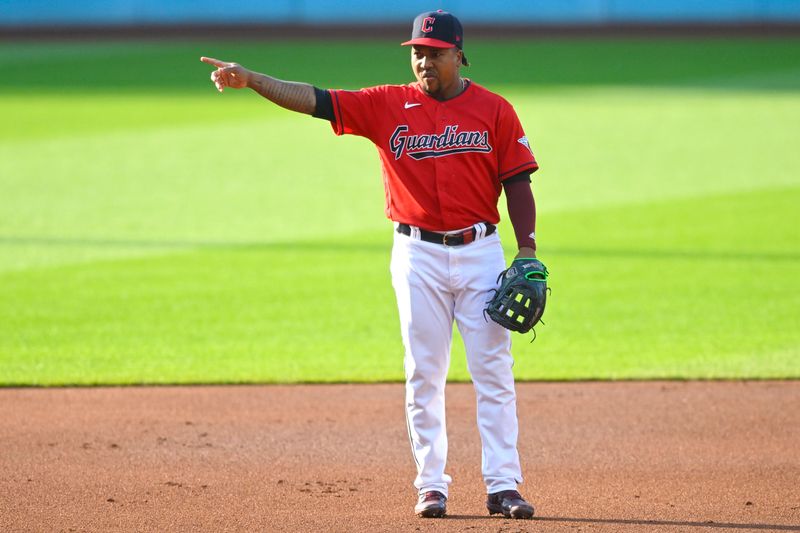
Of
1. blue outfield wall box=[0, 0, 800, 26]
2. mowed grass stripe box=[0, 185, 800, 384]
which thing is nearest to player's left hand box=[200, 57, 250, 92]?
mowed grass stripe box=[0, 185, 800, 384]

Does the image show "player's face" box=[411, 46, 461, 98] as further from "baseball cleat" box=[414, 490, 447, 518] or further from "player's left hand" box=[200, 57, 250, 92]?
"baseball cleat" box=[414, 490, 447, 518]

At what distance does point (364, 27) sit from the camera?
93.5 ft

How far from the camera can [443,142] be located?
187 inches

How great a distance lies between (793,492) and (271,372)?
3466 mm

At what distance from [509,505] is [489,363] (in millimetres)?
579

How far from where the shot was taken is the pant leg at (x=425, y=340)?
4.77 meters

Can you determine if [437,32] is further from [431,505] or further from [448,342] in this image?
[431,505]

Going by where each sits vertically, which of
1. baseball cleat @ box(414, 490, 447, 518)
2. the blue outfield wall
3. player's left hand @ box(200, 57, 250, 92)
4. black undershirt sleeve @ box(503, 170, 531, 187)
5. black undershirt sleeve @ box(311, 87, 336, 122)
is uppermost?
the blue outfield wall

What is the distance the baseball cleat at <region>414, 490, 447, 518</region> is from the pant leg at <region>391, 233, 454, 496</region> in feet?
0.09

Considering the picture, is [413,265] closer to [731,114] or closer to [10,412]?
[10,412]

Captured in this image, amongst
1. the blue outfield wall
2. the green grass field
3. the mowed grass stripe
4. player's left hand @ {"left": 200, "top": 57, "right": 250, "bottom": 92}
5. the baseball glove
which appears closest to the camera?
the baseball glove

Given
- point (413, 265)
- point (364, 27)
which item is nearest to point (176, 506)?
point (413, 265)

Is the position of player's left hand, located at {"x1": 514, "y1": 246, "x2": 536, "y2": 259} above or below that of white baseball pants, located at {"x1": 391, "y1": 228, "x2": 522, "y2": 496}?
above

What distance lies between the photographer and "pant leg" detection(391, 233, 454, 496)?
477 cm
